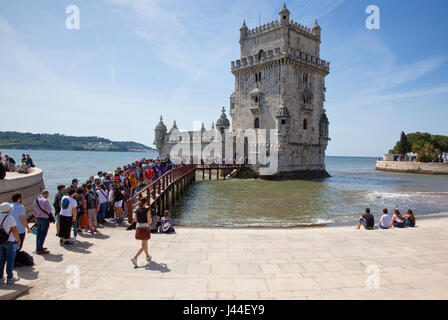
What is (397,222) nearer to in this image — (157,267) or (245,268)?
(245,268)

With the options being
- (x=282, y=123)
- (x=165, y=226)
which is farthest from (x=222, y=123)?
(x=165, y=226)

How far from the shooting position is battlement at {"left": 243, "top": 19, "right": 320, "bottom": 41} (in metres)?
37.2

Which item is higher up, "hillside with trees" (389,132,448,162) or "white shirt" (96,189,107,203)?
"hillside with trees" (389,132,448,162)

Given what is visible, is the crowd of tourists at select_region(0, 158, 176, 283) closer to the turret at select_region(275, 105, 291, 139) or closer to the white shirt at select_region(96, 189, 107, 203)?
the white shirt at select_region(96, 189, 107, 203)

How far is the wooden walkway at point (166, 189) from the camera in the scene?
12.0 meters

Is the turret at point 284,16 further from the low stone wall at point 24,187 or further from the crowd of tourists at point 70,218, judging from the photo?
the low stone wall at point 24,187

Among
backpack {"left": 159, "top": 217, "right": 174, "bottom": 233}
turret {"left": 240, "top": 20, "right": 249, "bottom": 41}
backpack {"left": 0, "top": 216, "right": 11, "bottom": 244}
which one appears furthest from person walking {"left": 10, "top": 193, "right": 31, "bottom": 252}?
Answer: turret {"left": 240, "top": 20, "right": 249, "bottom": 41}

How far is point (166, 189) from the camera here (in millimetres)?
18109

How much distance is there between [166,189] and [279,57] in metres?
26.1

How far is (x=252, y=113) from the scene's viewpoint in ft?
131

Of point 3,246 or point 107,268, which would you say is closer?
point 3,246

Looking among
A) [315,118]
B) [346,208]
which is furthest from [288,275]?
[315,118]
